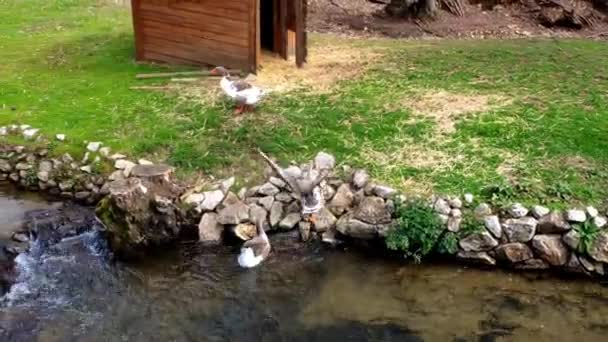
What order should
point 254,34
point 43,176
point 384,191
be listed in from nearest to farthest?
point 384,191 → point 43,176 → point 254,34

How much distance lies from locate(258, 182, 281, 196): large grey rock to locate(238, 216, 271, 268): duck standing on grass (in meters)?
0.66

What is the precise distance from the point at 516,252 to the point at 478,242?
40cm

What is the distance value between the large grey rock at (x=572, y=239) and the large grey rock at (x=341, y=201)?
2360 millimetres

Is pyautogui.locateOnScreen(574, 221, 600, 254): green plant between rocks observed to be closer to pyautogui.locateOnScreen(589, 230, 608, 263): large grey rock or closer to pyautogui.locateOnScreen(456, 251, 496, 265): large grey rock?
pyautogui.locateOnScreen(589, 230, 608, 263): large grey rock

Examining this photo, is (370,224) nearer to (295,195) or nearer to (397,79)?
(295,195)

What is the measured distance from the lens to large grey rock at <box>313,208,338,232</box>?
28.0 ft

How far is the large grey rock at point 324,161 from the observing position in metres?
9.07

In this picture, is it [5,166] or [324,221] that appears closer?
[324,221]

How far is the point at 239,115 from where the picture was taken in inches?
404

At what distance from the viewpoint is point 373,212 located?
833cm

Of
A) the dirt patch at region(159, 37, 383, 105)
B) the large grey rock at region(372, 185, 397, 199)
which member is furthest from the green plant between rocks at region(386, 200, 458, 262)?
the dirt patch at region(159, 37, 383, 105)

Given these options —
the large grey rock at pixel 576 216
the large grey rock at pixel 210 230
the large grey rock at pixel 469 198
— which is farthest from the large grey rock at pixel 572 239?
the large grey rock at pixel 210 230

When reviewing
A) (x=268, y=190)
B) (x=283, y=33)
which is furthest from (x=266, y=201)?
(x=283, y=33)

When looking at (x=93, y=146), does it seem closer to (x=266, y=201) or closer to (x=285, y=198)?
(x=266, y=201)
